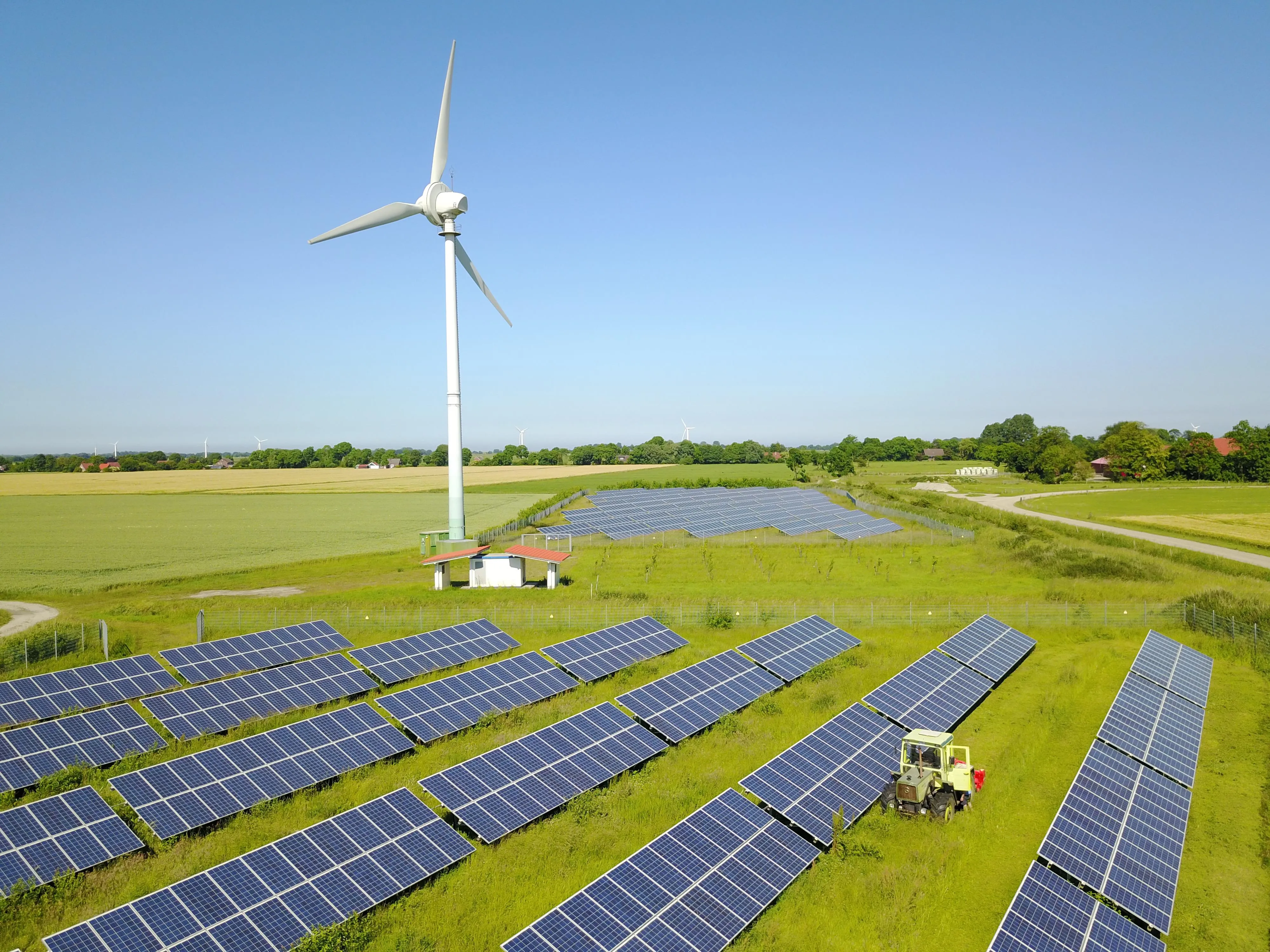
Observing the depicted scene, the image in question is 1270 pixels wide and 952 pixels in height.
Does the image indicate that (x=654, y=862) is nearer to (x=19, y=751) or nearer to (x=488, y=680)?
(x=488, y=680)

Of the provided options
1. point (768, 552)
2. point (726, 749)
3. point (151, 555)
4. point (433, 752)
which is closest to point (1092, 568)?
point (768, 552)

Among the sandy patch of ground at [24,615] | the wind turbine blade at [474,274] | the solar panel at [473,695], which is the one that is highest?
the wind turbine blade at [474,274]

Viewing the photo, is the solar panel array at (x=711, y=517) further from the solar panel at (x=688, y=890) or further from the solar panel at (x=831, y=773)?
the solar panel at (x=688, y=890)

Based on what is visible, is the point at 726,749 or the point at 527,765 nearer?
the point at 527,765

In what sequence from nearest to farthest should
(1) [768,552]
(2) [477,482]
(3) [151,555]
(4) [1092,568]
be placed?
(4) [1092,568] < (1) [768,552] < (3) [151,555] < (2) [477,482]

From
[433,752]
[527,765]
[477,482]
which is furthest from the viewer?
[477,482]

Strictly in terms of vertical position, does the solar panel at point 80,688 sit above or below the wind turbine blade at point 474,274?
below

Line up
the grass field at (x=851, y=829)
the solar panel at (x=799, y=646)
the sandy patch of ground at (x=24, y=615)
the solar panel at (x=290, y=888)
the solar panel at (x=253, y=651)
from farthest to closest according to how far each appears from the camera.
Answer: the sandy patch of ground at (x=24, y=615) < the solar panel at (x=799, y=646) < the solar panel at (x=253, y=651) < the grass field at (x=851, y=829) < the solar panel at (x=290, y=888)

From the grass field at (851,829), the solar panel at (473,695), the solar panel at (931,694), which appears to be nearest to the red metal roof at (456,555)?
the grass field at (851,829)
